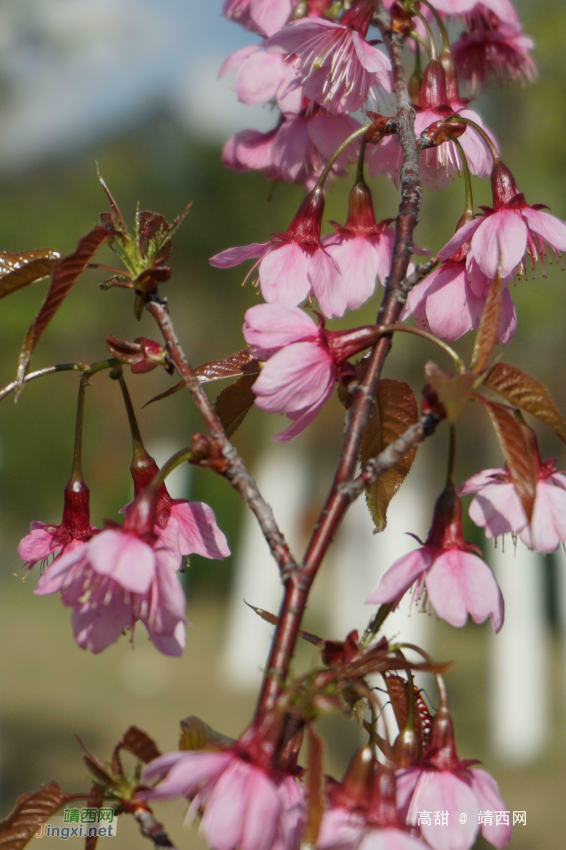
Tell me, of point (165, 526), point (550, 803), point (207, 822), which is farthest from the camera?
point (550, 803)

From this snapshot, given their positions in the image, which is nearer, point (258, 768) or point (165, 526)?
point (258, 768)

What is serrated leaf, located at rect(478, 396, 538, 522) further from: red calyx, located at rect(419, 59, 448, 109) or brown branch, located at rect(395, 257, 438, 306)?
red calyx, located at rect(419, 59, 448, 109)

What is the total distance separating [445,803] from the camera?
521 millimetres

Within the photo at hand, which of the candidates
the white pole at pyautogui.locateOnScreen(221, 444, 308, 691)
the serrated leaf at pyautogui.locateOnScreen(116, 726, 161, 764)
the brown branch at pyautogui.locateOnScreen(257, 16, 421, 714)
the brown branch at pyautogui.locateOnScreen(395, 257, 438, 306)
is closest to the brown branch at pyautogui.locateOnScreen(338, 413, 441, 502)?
the brown branch at pyautogui.locateOnScreen(257, 16, 421, 714)

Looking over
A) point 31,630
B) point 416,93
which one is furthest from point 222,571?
point 416,93

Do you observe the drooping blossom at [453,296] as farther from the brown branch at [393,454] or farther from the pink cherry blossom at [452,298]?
the brown branch at [393,454]

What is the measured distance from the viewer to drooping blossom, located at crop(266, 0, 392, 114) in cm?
70

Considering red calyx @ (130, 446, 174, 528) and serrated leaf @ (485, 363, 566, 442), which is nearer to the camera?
serrated leaf @ (485, 363, 566, 442)

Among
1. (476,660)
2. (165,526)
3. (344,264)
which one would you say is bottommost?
(165,526)

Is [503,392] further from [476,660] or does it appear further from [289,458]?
[476,660]

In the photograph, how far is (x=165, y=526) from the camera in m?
0.65

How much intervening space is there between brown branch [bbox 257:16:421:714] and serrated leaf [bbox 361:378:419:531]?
0.07 m

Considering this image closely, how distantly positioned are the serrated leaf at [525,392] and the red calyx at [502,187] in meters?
0.21

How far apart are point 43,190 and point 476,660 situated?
7.73 meters
